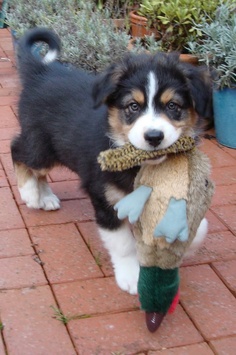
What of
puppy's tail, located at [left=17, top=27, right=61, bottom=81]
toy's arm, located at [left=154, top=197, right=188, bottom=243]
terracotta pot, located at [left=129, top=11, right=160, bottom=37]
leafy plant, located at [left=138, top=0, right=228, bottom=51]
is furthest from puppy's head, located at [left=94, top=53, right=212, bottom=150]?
terracotta pot, located at [left=129, top=11, right=160, bottom=37]

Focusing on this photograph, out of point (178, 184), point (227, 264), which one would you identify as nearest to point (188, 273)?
point (227, 264)

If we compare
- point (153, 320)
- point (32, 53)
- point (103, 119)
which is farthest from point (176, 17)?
point (153, 320)

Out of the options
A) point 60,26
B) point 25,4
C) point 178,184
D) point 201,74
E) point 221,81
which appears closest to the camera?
point 178,184

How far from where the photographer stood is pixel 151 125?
2.67 metres

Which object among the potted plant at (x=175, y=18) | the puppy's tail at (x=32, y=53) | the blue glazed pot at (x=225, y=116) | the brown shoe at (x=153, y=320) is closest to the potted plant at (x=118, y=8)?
the potted plant at (x=175, y=18)

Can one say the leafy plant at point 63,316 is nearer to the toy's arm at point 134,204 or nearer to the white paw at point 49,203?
the toy's arm at point 134,204

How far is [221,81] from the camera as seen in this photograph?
5.15 metres

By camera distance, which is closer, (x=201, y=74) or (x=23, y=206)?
(x=201, y=74)

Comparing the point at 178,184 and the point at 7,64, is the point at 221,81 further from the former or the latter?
the point at 7,64

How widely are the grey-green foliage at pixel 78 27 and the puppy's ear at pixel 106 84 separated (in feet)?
8.67

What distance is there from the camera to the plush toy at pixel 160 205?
267cm

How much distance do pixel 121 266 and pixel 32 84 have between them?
137cm

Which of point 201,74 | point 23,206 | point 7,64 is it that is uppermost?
point 201,74

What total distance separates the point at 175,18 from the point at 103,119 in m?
2.91
